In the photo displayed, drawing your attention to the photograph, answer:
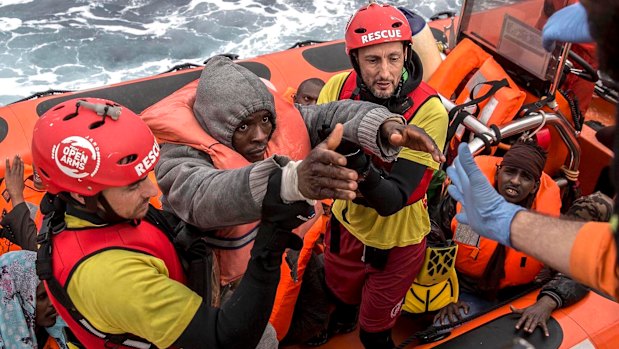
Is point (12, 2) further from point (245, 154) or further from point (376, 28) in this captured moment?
point (245, 154)

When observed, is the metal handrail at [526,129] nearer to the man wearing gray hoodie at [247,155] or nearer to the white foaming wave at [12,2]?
the man wearing gray hoodie at [247,155]

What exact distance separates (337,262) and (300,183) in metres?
1.09

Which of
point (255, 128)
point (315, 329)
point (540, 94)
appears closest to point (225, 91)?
point (255, 128)

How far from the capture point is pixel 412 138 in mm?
1229

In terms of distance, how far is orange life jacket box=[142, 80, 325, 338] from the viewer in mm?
1304

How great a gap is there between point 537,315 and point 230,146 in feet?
4.39

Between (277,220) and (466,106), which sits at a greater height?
(277,220)

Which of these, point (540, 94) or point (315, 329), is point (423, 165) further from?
point (540, 94)

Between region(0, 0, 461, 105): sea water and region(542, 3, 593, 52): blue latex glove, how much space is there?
17.2ft

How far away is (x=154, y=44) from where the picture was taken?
22.1 feet

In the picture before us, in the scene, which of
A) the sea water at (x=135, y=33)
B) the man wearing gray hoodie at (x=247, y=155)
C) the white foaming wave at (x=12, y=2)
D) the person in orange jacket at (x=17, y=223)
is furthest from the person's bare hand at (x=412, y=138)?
the white foaming wave at (x=12, y=2)

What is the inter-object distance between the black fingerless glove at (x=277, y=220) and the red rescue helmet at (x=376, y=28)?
0.88 metres

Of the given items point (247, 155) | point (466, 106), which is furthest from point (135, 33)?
point (247, 155)

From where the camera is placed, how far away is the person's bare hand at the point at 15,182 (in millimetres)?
2168
